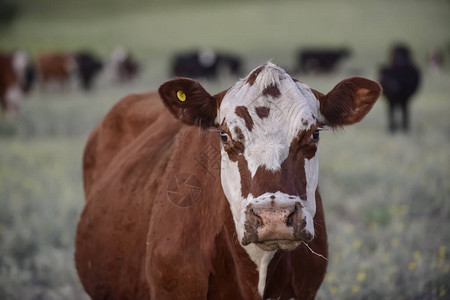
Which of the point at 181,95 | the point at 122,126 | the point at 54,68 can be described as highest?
the point at 54,68

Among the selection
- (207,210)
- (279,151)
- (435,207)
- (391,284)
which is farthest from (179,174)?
(435,207)

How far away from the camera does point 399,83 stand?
14852 millimetres

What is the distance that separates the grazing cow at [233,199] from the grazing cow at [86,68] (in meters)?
26.6

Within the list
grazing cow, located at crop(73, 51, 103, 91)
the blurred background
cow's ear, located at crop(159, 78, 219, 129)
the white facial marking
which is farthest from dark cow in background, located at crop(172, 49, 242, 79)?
the white facial marking

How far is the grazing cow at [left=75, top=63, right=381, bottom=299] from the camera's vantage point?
2.73 meters

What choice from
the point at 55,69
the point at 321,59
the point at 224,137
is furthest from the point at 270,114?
the point at 321,59

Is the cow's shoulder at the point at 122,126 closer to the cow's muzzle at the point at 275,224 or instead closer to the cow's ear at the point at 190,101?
the cow's ear at the point at 190,101

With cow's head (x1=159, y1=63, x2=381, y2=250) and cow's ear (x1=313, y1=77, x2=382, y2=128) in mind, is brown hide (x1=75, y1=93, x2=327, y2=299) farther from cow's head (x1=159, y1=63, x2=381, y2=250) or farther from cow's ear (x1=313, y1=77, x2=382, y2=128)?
cow's ear (x1=313, y1=77, x2=382, y2=128)

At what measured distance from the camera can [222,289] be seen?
10.3ft

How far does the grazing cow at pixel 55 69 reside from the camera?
3077 centimetres

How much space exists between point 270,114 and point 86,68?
94.7 feet

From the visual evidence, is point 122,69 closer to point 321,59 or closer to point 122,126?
point 321,59

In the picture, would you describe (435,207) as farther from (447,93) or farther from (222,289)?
(447,93)

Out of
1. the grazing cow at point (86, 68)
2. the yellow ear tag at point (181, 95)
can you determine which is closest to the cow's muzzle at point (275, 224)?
the yellow ear tag at point (181, 95)
